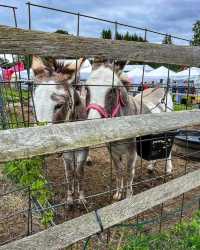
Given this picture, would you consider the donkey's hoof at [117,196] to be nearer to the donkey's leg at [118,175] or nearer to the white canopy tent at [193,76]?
the donkey's leg at [118,175]

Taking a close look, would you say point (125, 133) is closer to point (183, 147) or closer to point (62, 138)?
point (62, 138)

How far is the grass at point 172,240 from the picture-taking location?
3.02 m

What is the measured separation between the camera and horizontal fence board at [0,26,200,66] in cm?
173

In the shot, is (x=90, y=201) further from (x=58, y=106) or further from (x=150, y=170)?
(x=150, y=170)

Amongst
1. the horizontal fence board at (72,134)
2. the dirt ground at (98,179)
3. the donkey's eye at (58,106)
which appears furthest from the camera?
the dirt ground at (98,179)

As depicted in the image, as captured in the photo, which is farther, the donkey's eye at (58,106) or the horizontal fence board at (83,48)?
the donkey's eye at (58,106)

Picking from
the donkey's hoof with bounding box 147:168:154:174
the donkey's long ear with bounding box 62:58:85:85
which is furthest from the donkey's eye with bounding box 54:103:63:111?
the donkey's hoof with bounding box 147:168:154:174

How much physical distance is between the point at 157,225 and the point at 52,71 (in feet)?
5.89

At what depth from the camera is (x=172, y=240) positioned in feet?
10.5

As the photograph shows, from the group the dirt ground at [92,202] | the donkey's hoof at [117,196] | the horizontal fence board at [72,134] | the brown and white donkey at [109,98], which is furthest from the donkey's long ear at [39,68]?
the donkey's hoof at [117,196]

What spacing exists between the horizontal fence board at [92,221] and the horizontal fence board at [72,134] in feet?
1.74

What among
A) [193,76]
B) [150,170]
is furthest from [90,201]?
[193,76]

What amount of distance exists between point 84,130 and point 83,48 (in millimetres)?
475

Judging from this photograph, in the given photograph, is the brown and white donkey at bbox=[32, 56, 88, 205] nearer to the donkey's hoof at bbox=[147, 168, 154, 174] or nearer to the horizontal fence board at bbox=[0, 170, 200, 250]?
the horizontal fence board at bbox=[0, 170, 200, 250]
